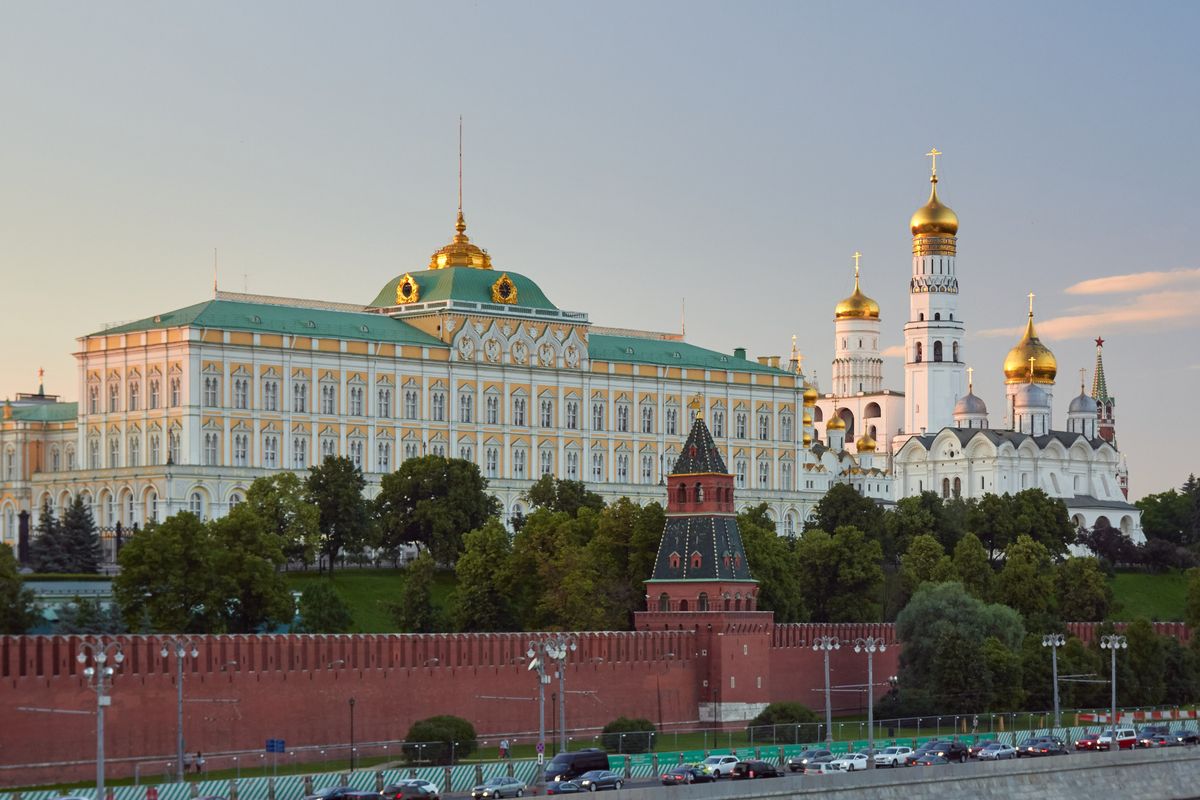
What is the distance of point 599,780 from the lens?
70.2m

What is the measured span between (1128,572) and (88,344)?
60.5 metres

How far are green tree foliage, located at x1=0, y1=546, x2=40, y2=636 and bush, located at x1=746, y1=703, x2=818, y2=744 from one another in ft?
78.0

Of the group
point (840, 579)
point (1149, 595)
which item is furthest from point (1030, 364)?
point (840, 579)

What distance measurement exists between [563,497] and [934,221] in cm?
6729

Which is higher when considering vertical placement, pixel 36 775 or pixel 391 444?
pixel 391 444

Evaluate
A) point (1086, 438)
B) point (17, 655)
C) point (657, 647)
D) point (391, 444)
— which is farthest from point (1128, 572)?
point (17, 655)

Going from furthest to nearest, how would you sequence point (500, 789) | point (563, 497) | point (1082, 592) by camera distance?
point (563, 497), point (1082, 592), point (500, 789)

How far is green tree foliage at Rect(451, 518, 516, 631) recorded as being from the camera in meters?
108

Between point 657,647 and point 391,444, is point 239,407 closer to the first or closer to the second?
point 391,444

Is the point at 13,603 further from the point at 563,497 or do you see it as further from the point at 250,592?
the point at 563,497

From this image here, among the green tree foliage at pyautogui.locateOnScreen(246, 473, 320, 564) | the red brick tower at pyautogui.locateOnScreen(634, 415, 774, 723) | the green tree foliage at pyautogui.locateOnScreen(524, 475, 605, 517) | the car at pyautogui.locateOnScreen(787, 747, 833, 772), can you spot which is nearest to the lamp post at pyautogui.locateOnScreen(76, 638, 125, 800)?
the car at pyautogui.locateOnScreen(787, 747, 833, 772)

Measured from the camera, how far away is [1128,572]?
160 m

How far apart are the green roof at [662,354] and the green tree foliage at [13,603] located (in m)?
59.9

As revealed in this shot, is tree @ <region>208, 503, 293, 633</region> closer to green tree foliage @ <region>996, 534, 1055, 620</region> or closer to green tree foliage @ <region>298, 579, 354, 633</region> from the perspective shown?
green tree foliage @ <region>298, 579, 354, 633</region>
